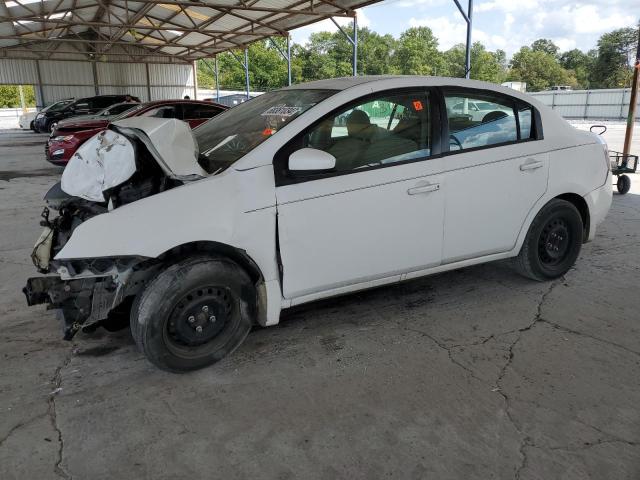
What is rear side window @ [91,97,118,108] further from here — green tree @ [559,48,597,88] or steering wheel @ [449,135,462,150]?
green tree @ [559,48,597,88]

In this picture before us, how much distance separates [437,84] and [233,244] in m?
1.93

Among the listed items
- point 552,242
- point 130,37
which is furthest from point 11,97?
point 552,242

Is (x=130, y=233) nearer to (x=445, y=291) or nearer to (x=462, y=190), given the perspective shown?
(x=462, y=190)

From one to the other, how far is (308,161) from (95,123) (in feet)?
32.0

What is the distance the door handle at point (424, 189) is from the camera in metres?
3.36

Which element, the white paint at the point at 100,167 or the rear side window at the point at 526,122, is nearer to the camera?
the white paint at the point at 100,167

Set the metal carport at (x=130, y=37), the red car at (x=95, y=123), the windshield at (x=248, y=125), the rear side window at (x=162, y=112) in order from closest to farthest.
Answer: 1. the windshield at (x=248, y=125)
2. the red car at (x=95, y=123)
3. the rear side window at (x=162, y=112)
4. the metal carport at (x=130, y=37)

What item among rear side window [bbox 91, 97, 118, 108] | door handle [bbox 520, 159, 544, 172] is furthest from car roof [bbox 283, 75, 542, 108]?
rear side window [bbox 91, 97, 118, 108]

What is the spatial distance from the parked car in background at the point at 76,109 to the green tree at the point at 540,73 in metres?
76.2

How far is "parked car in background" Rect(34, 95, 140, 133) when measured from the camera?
1914cm

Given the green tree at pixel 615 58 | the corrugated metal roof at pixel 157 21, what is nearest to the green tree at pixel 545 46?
the green tree at pixel 615 58

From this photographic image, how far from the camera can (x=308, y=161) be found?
9.82 ft

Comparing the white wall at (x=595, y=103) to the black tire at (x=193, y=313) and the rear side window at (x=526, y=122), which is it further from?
the black tire at (x=193, y=313)

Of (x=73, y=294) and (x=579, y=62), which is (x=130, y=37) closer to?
(x=73, y=294)
